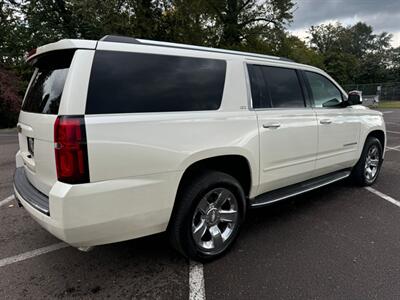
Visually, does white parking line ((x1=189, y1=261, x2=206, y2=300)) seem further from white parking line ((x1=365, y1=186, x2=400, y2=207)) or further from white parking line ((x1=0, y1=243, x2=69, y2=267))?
white parking line ((x1=365, y1=186, x2=400, y2=207))

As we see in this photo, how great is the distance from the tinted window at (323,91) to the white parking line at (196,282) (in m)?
2.53

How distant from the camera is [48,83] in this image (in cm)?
267

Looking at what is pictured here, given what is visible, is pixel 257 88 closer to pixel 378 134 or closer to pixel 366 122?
pixel 366 122

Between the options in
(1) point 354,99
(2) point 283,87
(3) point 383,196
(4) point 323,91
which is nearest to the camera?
(2) point 283,87

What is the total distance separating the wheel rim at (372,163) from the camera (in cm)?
514

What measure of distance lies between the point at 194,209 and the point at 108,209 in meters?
0.81

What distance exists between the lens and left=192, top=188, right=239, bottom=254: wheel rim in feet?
9.66

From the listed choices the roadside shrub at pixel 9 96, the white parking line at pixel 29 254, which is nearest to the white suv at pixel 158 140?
the white parking line at pixel 29 254

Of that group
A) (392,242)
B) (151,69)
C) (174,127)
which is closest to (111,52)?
(151,69)

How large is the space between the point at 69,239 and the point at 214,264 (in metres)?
1.36

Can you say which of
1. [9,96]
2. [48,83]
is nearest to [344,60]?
[9,96]

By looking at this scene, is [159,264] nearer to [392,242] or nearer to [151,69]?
[151,69]

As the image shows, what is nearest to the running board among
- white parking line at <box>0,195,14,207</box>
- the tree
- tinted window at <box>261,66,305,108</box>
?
tinted window at <box>261,66,305,108</box>

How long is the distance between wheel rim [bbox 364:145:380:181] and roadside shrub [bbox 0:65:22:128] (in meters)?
16.0
